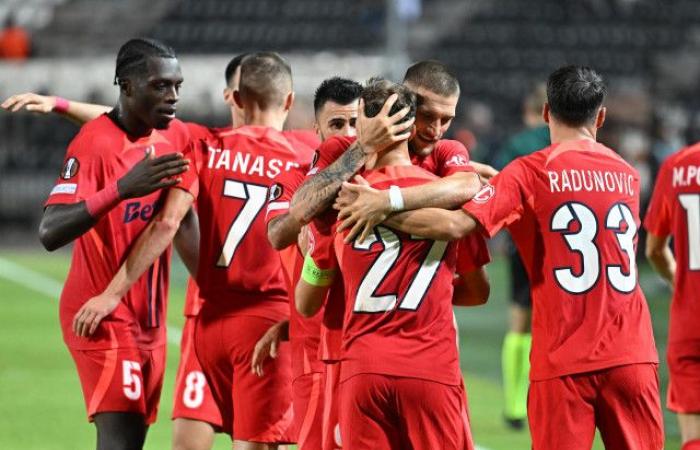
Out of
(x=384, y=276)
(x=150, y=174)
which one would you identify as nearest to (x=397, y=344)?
(x=384, y=276)

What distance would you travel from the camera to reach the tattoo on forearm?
15.8 feet

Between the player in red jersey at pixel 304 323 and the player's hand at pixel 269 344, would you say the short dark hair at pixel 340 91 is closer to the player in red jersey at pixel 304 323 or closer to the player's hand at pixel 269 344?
the player in red jersey at pixel 304 323

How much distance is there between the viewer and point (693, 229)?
6.12 meters

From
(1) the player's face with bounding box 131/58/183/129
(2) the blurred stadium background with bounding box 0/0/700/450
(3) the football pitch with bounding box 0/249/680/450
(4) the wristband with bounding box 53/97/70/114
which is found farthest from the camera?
(2) the blurred stadium background with bounding box 0/0/700/450

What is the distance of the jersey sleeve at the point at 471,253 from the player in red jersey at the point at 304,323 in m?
0.62

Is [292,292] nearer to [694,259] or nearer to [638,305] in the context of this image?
[638,305]

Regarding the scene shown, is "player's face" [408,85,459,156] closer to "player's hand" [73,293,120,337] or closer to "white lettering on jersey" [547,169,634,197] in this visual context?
"white lettering on jersey" [547,169,634,197]

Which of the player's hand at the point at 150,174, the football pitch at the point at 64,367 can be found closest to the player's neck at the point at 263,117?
the player's hand at the point at 150,174

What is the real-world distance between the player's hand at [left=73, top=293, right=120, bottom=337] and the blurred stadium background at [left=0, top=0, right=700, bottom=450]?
1474 centimetres

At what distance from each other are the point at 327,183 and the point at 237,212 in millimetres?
1380

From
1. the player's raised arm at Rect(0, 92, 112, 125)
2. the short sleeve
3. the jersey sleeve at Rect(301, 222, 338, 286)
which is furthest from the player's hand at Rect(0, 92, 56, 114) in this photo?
the jersey sleeve at Rect(301, 222, 338, 286)

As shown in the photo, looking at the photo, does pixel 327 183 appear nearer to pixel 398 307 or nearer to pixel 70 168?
pixel 398 307

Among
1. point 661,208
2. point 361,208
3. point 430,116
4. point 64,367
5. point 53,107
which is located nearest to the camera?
point 361,208

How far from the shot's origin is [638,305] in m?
5.28
